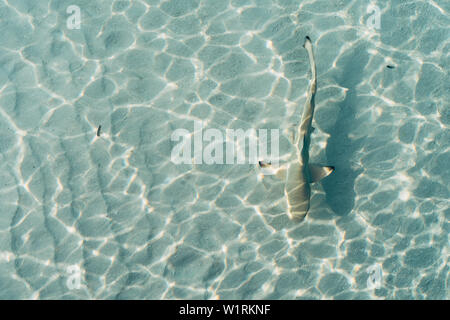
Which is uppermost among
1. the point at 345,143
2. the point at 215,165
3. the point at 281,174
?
the point at 345,143

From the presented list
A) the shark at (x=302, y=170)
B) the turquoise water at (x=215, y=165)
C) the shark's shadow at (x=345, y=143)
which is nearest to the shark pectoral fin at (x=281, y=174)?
the shark at (x=302, y=170)

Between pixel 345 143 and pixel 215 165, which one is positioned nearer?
pixel 215 165

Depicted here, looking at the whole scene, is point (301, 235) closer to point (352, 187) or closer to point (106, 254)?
point (352, 187)

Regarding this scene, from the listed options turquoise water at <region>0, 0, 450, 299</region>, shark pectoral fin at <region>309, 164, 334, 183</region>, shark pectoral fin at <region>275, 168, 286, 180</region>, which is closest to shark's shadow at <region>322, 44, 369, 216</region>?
turquoise water at <region>0, 0, 450, 299</region>

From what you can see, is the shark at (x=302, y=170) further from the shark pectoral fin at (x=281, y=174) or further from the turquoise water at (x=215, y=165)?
the turquoise water at (x=215, y=165)

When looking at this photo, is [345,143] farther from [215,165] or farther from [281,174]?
[215,165]

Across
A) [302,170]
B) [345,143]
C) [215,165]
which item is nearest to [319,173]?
[302,170]

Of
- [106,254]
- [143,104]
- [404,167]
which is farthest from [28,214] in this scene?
[404,167]
